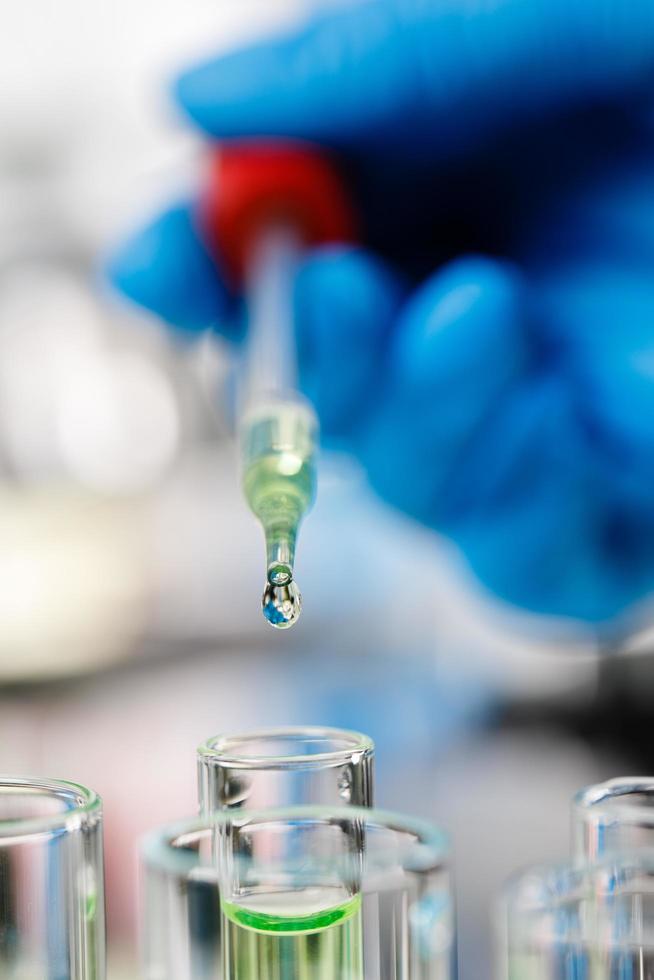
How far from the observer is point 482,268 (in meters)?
0.86

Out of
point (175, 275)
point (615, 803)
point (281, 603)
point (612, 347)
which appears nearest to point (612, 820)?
point (615, 803)

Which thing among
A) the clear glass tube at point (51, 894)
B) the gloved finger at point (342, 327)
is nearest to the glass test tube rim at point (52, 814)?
the clear glass tube at point (51, 894)

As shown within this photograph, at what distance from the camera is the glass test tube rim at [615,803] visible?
31 centimetres

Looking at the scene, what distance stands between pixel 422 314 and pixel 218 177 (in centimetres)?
21

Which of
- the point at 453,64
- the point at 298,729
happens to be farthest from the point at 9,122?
the point at 298,729

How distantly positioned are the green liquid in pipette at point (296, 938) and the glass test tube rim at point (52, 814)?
0.16 ft

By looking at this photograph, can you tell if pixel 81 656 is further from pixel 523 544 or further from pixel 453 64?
pixel 453 64

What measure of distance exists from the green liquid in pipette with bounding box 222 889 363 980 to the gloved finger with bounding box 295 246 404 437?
64cm

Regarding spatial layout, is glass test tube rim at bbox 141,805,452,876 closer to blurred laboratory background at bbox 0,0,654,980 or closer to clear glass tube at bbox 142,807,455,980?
clear glass tube at bbox 142,807,455,980

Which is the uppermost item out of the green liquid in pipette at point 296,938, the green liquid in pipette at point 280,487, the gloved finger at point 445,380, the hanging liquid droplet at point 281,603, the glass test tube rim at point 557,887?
the gloved finger at point 445,380

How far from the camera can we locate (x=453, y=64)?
2.97 feet

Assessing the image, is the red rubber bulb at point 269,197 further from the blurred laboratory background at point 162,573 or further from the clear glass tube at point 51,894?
the clear glass tube at point 51,894

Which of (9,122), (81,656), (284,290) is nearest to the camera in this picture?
(284,290)

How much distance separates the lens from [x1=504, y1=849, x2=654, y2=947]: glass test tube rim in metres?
0.29
